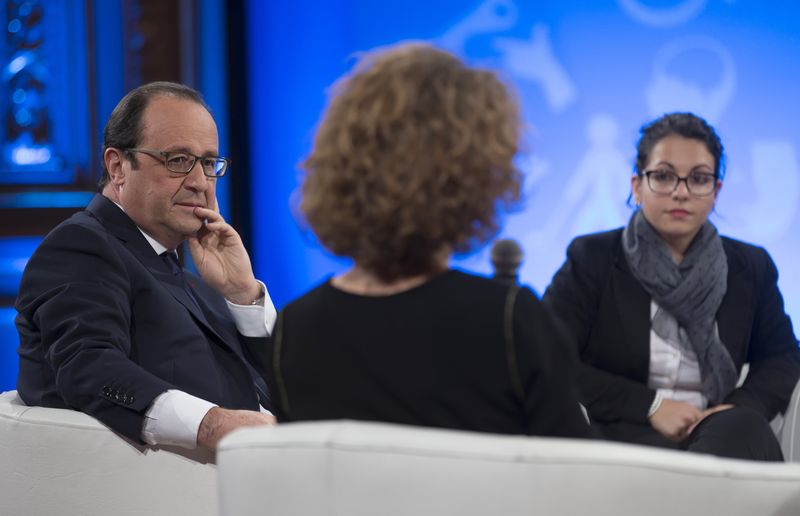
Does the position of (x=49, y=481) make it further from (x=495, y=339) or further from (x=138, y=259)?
(x=495, y=339)

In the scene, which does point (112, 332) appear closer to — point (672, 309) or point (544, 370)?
point (544, 370)

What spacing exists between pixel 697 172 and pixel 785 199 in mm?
2203

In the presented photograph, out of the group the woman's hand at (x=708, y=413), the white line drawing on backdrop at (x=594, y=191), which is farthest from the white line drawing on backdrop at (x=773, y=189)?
the woman's hand at (x=708, y=413)

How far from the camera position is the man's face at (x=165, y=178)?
2.19m

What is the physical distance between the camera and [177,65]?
4.38m

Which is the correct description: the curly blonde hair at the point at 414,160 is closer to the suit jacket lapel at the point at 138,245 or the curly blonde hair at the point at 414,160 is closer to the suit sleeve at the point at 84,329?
the suit sleeve at the point at 84,329

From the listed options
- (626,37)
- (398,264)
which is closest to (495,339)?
(398,264)

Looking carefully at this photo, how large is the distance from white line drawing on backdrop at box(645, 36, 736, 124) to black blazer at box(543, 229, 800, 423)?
202 centimetres

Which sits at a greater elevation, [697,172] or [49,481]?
[697,172]

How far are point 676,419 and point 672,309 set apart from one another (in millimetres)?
290

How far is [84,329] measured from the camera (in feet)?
5.95

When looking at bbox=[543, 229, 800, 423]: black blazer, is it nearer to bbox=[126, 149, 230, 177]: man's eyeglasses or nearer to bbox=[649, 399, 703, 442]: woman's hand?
bbox=[649, 399, 703, 442]: woman's hand

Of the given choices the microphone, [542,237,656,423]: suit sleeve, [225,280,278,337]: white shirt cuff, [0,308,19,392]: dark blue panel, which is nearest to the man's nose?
[225,280,278,337]: white shirt cuff

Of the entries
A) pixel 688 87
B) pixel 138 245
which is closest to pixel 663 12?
pixel 688 87
